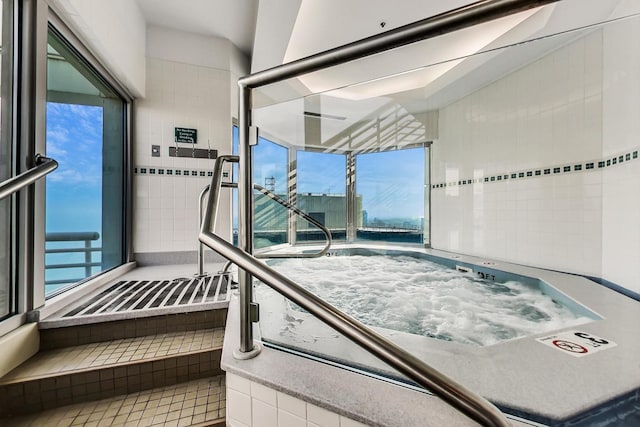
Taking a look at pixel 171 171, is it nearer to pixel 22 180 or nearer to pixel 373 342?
pixel 22 180

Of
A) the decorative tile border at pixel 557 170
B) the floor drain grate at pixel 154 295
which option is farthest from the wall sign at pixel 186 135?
the decorative tile border at pixel 557 170

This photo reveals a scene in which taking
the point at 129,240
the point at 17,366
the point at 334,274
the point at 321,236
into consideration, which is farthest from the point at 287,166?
the point at 17,366

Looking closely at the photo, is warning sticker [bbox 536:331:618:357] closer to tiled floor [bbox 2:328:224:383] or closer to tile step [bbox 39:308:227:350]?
tiled floor [bbox 2:328:224:383]

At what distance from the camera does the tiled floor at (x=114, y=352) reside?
1219 millimetres

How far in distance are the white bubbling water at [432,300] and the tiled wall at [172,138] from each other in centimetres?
155

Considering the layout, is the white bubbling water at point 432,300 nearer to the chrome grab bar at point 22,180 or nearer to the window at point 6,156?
the chrome grab bar at point 22,180

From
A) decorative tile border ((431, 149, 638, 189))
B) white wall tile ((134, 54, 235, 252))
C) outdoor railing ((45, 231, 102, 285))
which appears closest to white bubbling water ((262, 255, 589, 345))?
decorative tile border ((431, 149, 638, 189))

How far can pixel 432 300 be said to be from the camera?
221cm

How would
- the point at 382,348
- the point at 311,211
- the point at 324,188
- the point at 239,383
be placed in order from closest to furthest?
1. the point at 382,348
2. the point at 239,383
3. the point at 311,211
4. the point at 324,188

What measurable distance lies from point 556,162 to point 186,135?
3.93 metres

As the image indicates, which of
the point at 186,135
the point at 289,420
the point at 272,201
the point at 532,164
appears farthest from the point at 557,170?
the point at 186,135

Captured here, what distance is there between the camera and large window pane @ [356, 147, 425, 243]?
4.30 m

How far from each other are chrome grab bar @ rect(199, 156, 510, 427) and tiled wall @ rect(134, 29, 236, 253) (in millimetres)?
2568

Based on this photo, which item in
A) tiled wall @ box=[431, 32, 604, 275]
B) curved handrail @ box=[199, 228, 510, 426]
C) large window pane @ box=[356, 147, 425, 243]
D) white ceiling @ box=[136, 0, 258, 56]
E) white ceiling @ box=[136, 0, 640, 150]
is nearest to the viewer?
curved handrail @ box=[199, 228, 510, 426]
